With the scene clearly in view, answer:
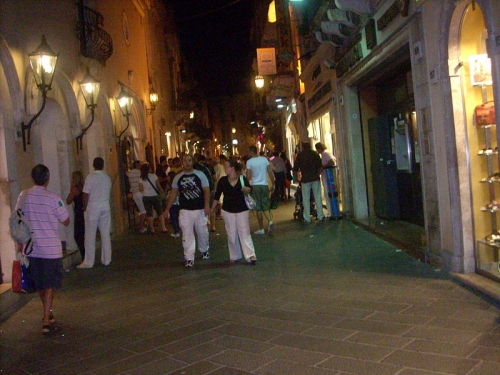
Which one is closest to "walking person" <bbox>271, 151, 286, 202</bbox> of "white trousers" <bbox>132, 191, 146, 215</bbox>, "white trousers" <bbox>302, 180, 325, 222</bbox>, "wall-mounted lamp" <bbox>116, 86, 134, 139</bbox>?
"wall-mounted lamp" <bbox>116, 86, 134, 139</bbox>

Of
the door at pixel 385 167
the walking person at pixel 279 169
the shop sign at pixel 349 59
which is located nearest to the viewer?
the shop sign at pixel 349 59

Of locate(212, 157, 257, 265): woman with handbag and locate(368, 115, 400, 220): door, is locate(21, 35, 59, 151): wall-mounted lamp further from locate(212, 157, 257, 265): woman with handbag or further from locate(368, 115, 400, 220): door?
locate(368, 115, 400, 220): door

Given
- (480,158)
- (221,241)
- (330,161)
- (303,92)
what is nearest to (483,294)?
(480,158)

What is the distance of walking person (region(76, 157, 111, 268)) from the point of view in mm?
9664

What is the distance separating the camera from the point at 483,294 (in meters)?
6.02

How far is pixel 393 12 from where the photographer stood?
8594mm

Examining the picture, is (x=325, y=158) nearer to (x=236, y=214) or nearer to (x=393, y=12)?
(x=236, y=214)

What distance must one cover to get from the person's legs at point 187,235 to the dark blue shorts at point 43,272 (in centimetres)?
318

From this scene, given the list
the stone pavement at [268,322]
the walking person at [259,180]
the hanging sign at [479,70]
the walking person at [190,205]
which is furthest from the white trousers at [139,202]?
the hanging sign at [479,70]

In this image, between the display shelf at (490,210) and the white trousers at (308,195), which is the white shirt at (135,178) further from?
the display shelf at (490,210)

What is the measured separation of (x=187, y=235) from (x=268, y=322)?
12.0 ft

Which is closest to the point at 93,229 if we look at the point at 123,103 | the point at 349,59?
the point at 349,59

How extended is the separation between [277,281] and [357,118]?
249 inches

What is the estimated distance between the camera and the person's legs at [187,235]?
29.7ft
